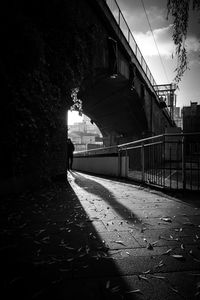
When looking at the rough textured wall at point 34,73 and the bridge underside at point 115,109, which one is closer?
the rough textured wall at point 34,73

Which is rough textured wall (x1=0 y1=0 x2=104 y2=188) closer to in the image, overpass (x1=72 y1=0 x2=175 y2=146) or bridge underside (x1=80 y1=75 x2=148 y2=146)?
overpass (x1=72 y1=0 x2=175 y2=146)

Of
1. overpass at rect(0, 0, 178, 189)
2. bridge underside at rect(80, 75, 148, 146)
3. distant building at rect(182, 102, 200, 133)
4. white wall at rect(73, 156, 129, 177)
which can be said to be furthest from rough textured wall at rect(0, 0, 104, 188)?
distant building at rect(182, 102, 200, 133)

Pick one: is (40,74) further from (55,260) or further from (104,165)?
(104,165)

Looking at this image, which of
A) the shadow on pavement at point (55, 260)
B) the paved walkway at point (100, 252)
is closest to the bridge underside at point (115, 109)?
the paved walkway at point (100, 252)

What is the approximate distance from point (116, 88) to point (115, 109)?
4.61 metres

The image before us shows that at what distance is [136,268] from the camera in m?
2.09

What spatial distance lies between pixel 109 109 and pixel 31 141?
17.0 metres

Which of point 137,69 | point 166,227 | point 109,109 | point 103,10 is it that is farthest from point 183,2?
point 109,109

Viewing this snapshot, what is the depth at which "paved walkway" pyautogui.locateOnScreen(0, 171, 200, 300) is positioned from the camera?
5.74 feet

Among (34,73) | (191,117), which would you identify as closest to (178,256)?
(34,73)

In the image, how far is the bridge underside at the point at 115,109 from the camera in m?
17.0

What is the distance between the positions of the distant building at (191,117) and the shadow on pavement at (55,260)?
39.9 meters

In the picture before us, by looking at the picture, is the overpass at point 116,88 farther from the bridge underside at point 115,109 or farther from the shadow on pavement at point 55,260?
the shadow on pavement at point 55,260

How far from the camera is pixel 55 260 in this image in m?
2.22
